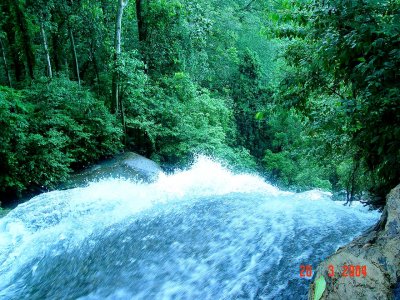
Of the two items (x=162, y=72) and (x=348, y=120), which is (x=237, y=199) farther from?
(x=162, y=72)

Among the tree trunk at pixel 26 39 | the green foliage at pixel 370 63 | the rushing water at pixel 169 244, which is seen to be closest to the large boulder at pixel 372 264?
the rushing water at pixel 169 244

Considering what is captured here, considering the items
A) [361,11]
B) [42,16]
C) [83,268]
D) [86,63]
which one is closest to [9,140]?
[83,268]

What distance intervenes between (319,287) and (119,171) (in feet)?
24.6

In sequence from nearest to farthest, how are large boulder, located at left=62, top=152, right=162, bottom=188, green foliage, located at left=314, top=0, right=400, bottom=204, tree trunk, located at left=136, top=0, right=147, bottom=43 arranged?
green foliage, located at left=314, top=0, right=400, bottom=204 < large boulder, located at left=62, top=152, right=162, bottom=188 < tree trunk, located at left=136, top=0, right=147, bottom=43

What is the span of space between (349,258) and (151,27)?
12.4 m

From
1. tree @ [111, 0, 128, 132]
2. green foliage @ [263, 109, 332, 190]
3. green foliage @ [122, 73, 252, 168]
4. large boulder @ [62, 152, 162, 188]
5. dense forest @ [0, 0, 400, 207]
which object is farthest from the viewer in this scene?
green foliage @ [263, 109, 332, 190]

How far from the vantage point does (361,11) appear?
364 centimetres

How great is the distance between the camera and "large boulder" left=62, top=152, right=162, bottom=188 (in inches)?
342

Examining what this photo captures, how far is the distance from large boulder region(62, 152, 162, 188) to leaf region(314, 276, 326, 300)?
22.7 feet

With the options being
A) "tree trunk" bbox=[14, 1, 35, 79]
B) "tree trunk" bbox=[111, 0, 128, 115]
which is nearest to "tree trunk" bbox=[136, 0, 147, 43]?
"tree trunk" bbox=[111, 0, 128, 115]

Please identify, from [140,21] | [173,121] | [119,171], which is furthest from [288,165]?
[119,171]

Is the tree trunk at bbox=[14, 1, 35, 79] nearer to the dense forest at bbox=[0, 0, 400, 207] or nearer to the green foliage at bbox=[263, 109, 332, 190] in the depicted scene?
the dense forest at bbox=[0, 0, 400, 207]

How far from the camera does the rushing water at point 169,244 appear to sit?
3480 mm
